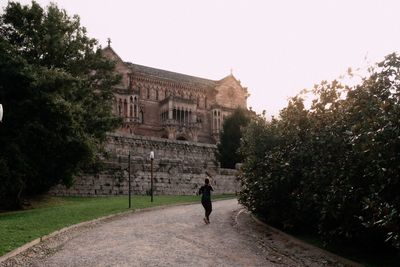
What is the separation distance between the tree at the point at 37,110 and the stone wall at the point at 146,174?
3851 millimetres

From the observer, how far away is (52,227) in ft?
43.4

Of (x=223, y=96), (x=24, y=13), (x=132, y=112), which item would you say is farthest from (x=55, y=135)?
(x=223, y=96)

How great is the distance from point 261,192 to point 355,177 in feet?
17.5

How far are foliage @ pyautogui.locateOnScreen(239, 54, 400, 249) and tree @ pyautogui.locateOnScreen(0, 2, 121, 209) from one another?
901 cm

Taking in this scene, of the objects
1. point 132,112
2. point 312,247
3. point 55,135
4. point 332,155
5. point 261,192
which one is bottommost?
point 312,247

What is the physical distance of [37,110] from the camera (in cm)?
2023

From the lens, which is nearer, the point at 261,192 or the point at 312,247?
the point at 312,247

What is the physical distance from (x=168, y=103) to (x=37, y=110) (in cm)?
3651

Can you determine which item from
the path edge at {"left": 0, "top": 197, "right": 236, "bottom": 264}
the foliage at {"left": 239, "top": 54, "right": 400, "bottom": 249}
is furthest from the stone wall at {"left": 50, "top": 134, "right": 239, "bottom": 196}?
the foliage at {"left": 239, "top": 54, "right": 400, "bottom": 249}

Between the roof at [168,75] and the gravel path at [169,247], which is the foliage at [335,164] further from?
the roof at [168,75]

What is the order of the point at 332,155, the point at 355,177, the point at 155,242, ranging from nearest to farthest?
the point at 355,177, the point at 332,155, the point at 155,242

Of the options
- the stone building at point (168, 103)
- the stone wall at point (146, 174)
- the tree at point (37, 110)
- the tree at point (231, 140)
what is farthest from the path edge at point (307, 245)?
the stone building at point (168, 103)

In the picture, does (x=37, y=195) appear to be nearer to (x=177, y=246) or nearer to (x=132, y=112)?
(x=177, y=246)

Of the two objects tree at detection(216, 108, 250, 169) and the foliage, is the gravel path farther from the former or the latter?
tree at detection(216, 108, 250, 169)
